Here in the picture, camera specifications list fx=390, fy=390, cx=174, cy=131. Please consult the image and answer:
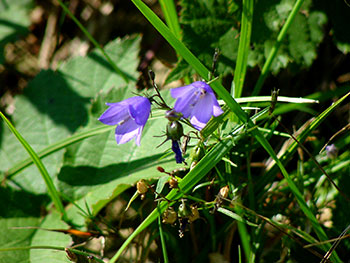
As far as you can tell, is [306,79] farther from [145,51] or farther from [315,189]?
[145,51]

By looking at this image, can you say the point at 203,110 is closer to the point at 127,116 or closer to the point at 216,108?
the point at 216,108

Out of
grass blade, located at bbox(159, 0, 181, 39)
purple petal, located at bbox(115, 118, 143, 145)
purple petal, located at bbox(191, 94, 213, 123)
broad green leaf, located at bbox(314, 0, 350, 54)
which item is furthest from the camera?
broad green leaf, located at bbox(314, 0, 350, 54)

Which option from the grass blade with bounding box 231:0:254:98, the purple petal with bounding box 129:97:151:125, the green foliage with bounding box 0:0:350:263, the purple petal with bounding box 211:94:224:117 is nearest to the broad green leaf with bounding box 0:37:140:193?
the green foliage with bounding box 0:0:350:263

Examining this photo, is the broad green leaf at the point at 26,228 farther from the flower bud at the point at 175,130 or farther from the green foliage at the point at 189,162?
the flower bud at the point at 175,130

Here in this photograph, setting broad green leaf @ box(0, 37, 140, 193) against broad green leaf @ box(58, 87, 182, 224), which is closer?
broad green leaf @ box(58, 87, 182, 224)

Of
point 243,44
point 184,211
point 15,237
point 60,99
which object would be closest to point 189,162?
point 184,211

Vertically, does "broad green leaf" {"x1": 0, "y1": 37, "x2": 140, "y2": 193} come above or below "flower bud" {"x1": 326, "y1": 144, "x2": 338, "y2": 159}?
above

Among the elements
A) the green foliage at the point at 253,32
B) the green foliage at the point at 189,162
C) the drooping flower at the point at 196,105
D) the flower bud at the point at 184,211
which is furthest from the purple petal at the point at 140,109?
the green foliage at the point at 253,32

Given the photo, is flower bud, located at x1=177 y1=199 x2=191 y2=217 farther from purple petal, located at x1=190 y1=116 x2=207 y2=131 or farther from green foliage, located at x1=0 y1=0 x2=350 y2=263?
purple petal, located at x1=190 y1=116 x2=207 y2=131
